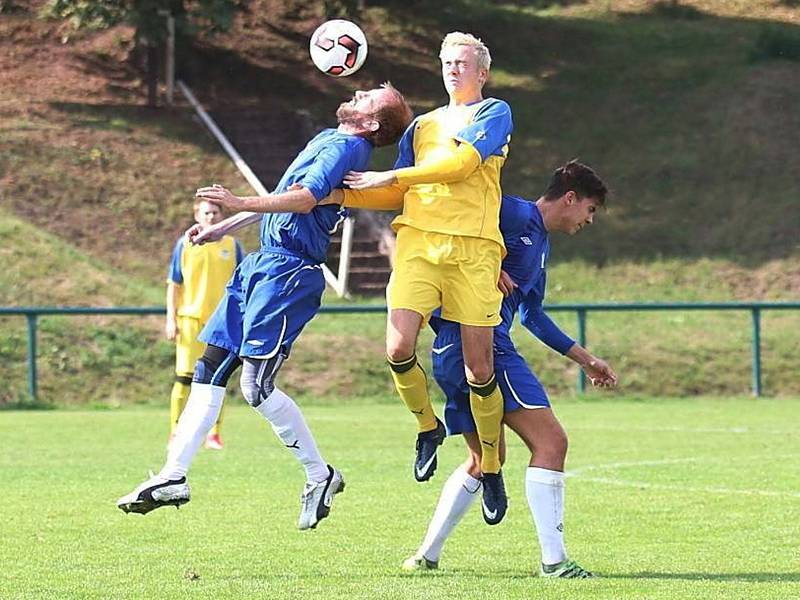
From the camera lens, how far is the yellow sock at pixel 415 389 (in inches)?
299

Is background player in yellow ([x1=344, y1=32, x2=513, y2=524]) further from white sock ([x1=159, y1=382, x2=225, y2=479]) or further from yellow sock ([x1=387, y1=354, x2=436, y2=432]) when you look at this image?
white sock ([x1=159, y1=382, x2=225, y2=479])

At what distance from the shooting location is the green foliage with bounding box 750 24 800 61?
1353 inches

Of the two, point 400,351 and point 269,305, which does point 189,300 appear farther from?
point 400,351

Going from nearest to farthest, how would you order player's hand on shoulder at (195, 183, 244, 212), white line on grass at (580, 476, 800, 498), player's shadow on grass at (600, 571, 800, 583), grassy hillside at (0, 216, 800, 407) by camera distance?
player's hand on shoulder at (195, 183, 244, 212)
player's shadow on grass at (600, 571, 800, 583)
white line on grass at (580, 476, 800, 498)
grassy hillside at (0, 216, 800, 407)

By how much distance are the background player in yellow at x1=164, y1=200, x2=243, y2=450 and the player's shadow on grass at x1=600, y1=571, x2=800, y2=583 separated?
7.18 meters

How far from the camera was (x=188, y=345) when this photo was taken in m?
14.0

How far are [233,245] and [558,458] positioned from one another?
24.5 ft

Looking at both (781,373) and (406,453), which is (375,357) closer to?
(781,373)

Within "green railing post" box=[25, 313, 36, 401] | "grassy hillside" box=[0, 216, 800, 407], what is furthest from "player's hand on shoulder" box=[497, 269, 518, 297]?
"green railing post" box=[25, 313, 36, 401]

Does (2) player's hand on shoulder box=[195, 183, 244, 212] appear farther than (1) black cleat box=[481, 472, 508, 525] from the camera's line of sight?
No

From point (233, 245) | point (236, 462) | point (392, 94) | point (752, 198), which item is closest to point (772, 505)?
point (392, 94)

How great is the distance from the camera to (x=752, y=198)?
29.7m

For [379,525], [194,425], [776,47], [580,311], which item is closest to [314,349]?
[580,311]

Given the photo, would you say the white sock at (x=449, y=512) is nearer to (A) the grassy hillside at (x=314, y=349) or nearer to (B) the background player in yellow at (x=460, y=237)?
(B) the background player in yellow at (x=460, y=237)
